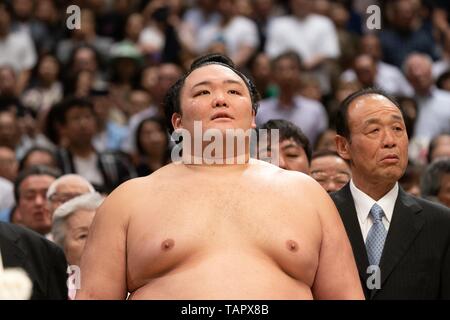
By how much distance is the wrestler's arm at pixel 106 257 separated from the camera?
312cm

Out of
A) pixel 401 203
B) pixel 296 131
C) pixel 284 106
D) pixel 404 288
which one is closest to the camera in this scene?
pixel 404 288

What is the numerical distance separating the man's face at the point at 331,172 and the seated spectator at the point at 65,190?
1.09 meters

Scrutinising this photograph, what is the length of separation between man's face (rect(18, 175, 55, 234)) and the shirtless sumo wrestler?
209 cm

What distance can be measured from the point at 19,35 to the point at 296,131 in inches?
178

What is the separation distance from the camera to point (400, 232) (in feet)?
11.8

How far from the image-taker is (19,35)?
28.3 feet

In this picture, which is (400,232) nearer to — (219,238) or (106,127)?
(219,238)

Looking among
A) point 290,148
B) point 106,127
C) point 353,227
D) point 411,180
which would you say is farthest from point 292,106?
point 353,227

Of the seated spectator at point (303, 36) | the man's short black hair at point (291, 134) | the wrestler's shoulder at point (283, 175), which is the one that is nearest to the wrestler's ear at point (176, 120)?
the wrestler's shoulder at point (283, 175)

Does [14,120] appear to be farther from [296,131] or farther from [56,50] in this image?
[296,131]

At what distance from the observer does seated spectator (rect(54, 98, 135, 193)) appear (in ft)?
21.2

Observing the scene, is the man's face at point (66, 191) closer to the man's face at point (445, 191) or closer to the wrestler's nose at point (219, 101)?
the man's face at point (445, 191)

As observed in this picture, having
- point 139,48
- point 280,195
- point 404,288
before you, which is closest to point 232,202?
point 280,195

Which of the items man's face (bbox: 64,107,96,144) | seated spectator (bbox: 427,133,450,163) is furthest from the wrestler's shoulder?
man's face (bbox: 64,107,96,144)
